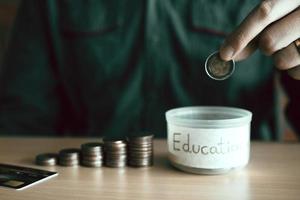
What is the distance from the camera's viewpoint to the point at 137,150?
760 mm

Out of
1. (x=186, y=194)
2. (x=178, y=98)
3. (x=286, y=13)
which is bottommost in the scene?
(x=186, y=194)

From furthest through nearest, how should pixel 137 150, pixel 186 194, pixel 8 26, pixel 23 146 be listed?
pixel 8 26, pixel 23 146, pixel 137 150, pixel 186 194

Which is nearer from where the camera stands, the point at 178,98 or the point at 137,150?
the point at 137,150

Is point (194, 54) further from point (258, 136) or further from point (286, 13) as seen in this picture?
point (286, 13)

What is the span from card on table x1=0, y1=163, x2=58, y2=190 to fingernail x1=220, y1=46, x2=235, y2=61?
285 millimetres

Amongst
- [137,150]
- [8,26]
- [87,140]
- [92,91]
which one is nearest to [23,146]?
[87,140]

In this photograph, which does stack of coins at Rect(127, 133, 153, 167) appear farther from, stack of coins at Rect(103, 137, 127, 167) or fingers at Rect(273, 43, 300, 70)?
fingers at Rect(273, 43, 300, 70)

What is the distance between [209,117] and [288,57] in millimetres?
147

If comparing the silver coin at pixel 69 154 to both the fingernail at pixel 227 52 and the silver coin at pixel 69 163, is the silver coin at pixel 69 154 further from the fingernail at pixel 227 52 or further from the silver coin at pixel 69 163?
the fingernail at pixel 227 52

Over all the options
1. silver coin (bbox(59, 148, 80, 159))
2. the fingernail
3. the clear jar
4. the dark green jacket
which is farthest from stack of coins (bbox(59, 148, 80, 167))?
the dark green jacket

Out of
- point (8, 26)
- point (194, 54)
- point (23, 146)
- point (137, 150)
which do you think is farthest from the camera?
point (8, 26)

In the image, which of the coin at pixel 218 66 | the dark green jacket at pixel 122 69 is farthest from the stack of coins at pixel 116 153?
the dark green jacket at pixel 122 69

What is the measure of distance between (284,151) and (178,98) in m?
0.40

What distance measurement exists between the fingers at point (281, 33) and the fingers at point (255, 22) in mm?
11
